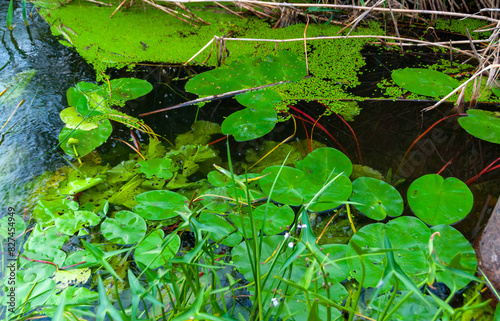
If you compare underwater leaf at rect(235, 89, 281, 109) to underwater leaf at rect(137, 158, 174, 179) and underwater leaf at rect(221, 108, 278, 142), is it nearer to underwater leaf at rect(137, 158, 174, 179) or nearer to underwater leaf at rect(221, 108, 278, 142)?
underwater leaf at rect(221, 108, 278, 142)

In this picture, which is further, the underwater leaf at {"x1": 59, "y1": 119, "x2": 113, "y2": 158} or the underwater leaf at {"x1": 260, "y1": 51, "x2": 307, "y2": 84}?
the underwater leaf at {"x1": 260, "y1": 51, "x2": 307, "y2": 84}

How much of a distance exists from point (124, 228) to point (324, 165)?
0.67 metres

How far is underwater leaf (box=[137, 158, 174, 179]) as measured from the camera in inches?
46.9

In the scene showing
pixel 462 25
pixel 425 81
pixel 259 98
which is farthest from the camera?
pixel 462 25

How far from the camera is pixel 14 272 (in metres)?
0.91

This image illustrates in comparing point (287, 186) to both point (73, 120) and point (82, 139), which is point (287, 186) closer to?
point (82, 139)

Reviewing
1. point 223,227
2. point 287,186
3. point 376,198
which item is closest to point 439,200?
point 376,198

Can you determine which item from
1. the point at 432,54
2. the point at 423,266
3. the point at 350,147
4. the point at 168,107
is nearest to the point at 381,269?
the point at 423,266

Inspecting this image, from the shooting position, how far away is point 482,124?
139 cm

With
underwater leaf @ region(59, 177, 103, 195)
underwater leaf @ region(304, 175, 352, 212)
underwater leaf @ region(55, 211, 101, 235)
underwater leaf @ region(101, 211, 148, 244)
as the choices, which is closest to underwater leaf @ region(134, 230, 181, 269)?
underwater leaf @ region(101, 211, 148, 244)

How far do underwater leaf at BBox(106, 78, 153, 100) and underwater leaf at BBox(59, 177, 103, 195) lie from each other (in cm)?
49

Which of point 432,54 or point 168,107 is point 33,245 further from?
point 432,54

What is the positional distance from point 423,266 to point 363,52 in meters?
1.39

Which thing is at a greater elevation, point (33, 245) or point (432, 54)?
point (432, 54)
